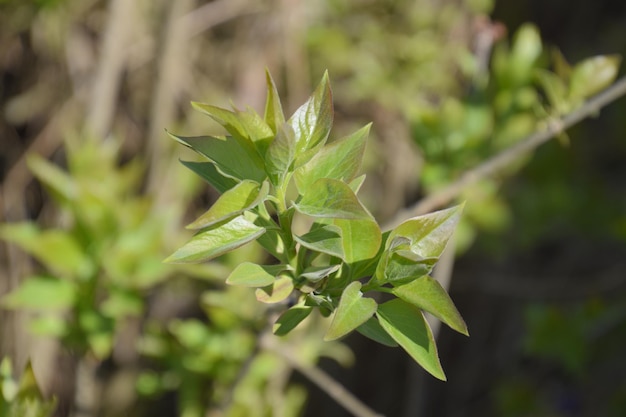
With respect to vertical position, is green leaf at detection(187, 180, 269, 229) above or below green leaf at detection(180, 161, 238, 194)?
above

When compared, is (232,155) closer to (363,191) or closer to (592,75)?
(592,75)

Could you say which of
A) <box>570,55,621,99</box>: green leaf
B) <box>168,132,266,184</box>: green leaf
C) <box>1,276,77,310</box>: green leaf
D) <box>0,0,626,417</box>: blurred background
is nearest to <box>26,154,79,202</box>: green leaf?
<box>0,0,626,417</box>: blurred background

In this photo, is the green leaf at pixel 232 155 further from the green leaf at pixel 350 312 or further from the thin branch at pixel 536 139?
the thin branch at pixel 536 139

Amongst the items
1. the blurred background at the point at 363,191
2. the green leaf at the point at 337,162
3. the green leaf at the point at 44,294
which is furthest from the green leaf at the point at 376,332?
the green leaf at the point at 44,294

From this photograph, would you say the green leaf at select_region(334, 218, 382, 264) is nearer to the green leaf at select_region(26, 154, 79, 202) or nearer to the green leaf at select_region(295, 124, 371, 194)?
the green leaf at select_region(295, 124, 371, 194)

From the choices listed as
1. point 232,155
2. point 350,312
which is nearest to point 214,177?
point 232,155
